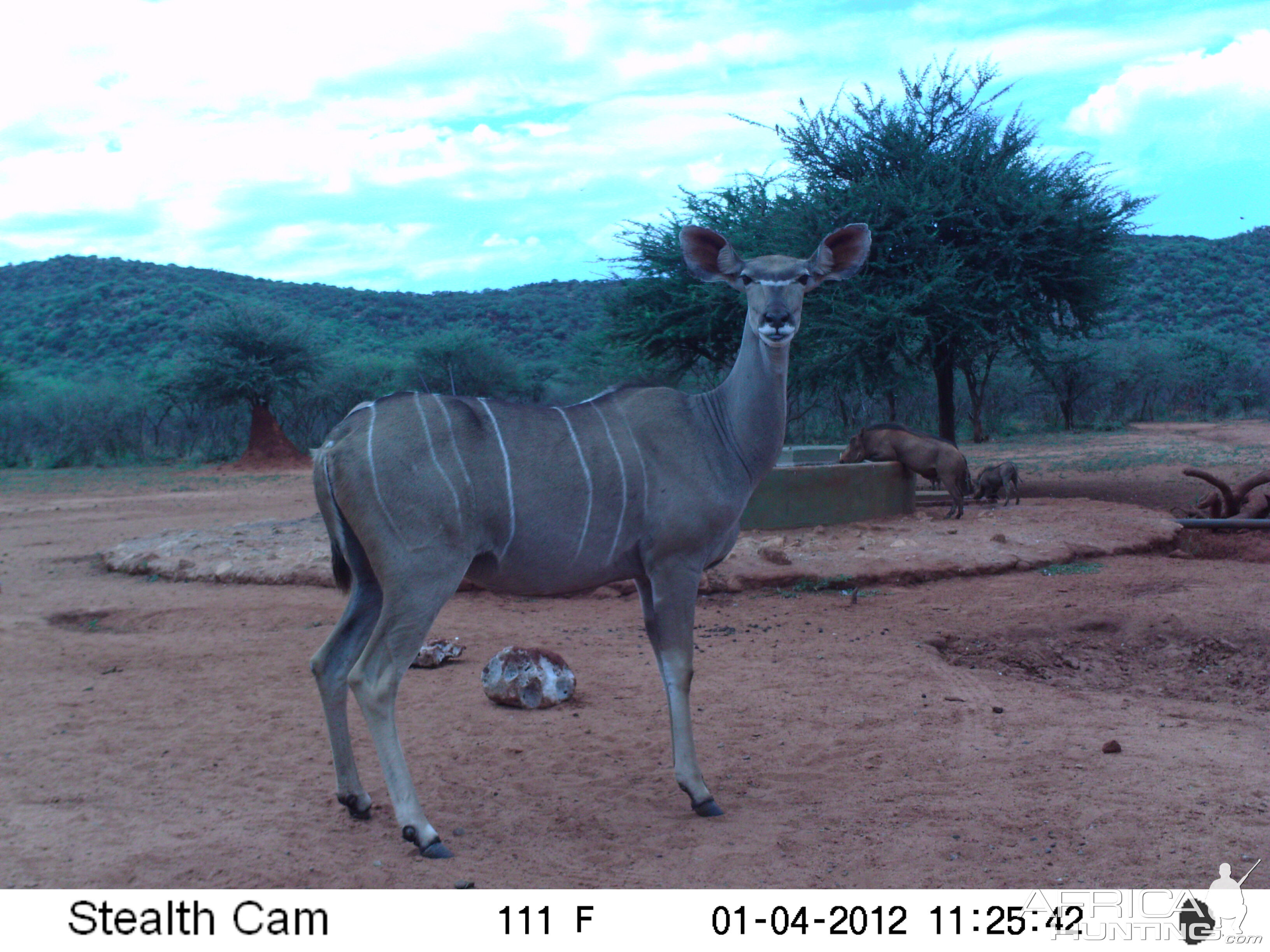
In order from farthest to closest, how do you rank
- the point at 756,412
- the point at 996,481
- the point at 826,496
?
the point at 996,481, the point at 826,496, the point at 756,412

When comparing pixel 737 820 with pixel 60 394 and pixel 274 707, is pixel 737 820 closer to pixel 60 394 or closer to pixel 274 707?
pixel 274 707

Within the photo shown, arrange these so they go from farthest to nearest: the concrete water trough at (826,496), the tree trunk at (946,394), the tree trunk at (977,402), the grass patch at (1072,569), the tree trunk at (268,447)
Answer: the tree trunk at (268,447) < the tree trunk at (977,402) < the tree trunk at (946,394) < the concrete water trough at (826,496) < the grass patch at (1072,569)

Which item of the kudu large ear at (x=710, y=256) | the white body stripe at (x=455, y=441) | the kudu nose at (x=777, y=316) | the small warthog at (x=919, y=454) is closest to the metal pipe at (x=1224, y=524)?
the small warthog at (x=919, y=454)

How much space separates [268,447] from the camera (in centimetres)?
3125

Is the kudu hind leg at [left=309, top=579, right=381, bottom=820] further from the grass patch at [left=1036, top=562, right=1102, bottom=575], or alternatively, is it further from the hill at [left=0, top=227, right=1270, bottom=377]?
the hill at [left=0, top=227, right=1270, bottom=377]

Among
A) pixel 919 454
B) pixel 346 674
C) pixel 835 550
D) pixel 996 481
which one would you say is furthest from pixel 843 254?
pixel 996 481

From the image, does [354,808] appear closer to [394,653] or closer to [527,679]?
[394,653]

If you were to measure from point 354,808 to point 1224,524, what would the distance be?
1007cm

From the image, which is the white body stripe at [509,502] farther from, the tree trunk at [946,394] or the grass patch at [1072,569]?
the tree trunk at [946,394]

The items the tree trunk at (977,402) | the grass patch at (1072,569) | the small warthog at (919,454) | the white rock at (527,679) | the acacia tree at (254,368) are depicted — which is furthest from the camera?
the acacia tree at (254,368)

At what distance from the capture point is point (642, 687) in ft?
21.2

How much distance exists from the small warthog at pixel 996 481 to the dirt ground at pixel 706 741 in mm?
3805

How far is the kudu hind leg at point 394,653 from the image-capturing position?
407cm

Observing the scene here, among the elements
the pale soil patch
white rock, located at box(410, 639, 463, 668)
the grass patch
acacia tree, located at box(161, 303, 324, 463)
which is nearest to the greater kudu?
white rock, located at box(410, 639, 463, 668)
